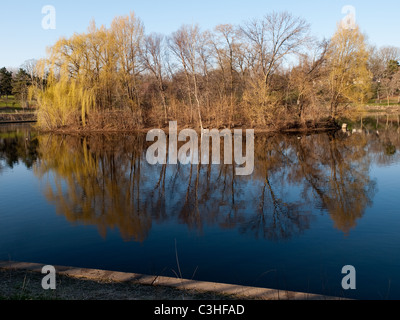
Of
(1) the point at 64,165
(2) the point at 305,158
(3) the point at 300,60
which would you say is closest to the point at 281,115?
(3) the point at 300,60

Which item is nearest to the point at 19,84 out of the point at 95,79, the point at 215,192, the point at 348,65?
the point at 95,79

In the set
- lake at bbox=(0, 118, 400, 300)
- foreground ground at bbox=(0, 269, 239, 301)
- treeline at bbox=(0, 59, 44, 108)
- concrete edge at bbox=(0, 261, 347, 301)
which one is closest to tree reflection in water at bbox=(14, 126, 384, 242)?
lake at bbox=(0, 118, 400, 300)

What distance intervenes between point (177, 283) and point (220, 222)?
11.6ft

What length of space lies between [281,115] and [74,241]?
28208 millimetres

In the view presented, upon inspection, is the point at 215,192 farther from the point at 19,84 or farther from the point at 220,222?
the point at 19,84

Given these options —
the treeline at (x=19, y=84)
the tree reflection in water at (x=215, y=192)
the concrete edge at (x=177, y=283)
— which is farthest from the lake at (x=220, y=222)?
the treeline at (x=19, y=84)

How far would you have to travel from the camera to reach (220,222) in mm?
8359

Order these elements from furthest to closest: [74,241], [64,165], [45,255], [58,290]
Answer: [64,165] → [74,241] → [45,255] → [58,290]

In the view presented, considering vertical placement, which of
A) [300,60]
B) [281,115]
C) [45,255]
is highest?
[300,60]

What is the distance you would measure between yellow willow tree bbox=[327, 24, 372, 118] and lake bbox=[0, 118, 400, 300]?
19.6 metres

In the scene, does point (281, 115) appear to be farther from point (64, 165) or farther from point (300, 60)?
point (64, 165)

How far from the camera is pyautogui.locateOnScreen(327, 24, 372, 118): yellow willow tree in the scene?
3325 centimetres

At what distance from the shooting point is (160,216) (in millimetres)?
8875

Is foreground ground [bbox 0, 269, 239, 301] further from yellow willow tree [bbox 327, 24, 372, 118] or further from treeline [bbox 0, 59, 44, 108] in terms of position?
treeline [bbox 0, 59, 44, 108]
